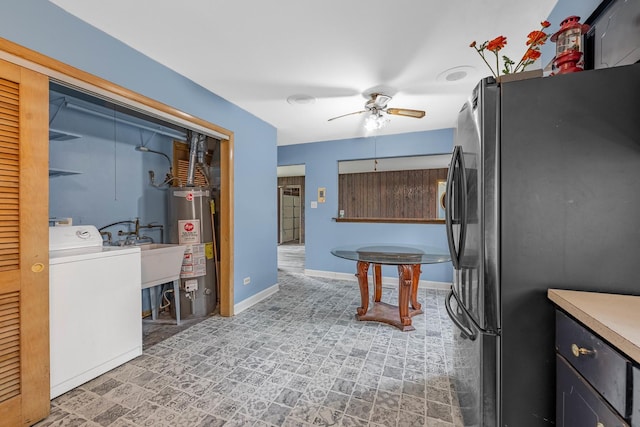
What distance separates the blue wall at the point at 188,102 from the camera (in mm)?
1528

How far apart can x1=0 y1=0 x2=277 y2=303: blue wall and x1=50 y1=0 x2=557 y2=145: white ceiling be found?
0.10 meters

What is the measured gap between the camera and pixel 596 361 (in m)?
0.79

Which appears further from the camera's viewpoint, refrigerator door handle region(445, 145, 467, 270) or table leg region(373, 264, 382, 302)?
table leg region(373, 264, 382, 302)

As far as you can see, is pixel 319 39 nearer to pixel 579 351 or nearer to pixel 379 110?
pixel 379 110

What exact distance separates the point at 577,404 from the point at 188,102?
314 cm

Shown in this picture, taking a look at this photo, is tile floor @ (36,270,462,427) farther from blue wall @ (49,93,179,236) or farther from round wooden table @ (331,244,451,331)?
blue wall @ (49,93,179,236)

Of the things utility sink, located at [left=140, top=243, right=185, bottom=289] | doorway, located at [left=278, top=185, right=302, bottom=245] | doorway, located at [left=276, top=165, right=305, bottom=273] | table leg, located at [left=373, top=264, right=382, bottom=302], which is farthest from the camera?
doorway, located at [left=278, top=185, right=302, bottom=245]

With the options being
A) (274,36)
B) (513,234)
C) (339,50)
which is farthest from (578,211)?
(274,36)

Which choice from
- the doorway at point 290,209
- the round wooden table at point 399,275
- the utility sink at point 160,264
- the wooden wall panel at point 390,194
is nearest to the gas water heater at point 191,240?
the utility sink at point 160,264

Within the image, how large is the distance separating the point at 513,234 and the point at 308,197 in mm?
4037

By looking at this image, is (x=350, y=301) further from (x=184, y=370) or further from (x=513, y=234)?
(x=513, y=234)

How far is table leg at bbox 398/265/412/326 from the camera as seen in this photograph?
267 centimetres

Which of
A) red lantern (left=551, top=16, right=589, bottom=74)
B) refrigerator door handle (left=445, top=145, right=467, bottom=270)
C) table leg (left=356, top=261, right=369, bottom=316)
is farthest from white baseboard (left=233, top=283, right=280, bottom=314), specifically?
red lantern (left=551, top=16, right=589, bottom=74)

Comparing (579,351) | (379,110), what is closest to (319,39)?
(379,110)
